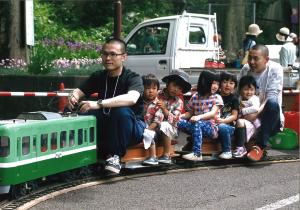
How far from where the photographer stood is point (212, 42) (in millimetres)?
17516

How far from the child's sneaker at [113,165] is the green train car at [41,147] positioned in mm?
205

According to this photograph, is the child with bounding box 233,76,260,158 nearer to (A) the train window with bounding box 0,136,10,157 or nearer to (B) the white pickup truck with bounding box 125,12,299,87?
(A) the train window with bounding box 0,136,10,157

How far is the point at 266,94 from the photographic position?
1016cm

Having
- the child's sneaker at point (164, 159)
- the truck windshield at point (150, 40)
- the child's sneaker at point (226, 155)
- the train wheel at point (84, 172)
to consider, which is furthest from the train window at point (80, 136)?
the truck windshield at point (150, 40)

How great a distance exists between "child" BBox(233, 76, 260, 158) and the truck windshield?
20.9 feet

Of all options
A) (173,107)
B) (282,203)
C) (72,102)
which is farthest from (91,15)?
(282,203)

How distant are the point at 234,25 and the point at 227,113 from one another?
711 inches

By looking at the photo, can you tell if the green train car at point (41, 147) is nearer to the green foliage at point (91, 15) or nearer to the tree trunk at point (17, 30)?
the tree trunk at point (17, 30)

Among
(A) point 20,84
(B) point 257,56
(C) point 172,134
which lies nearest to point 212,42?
(A) point 20,84

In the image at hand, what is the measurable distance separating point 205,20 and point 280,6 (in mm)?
15192

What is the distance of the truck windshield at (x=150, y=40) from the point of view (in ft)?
53.7

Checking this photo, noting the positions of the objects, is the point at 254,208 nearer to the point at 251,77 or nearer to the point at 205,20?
the point at 251,77

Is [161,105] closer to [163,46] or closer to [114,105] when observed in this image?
[114,105]

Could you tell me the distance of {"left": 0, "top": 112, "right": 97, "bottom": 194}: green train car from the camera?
7.11 metres
